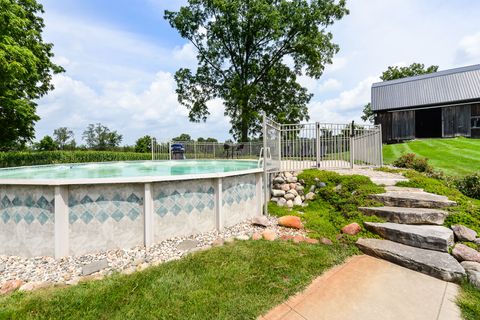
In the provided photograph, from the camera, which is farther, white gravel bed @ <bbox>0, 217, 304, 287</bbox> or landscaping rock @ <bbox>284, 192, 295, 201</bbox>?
landscaping rock @ <bbox>284, 192, 295, 201</bbox>

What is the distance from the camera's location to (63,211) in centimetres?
353

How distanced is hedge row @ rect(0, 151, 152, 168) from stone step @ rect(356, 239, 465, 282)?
59.6 ft

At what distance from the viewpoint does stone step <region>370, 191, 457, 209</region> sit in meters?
4.23

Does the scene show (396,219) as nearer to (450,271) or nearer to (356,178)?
(450,271)

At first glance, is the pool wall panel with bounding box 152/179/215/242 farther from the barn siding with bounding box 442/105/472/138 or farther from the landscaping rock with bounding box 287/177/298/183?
the barn siding with bounding box 442/105/472/138

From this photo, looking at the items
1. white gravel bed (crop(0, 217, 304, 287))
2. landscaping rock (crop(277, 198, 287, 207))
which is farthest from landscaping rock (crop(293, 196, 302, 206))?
white gravel bed (crop(0, 217, 304, 287))

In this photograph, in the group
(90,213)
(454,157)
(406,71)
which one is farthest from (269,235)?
(406,71)

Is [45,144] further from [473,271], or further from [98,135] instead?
[473,271]

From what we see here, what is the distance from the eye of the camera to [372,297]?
252 cm

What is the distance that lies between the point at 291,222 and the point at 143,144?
2099 cm

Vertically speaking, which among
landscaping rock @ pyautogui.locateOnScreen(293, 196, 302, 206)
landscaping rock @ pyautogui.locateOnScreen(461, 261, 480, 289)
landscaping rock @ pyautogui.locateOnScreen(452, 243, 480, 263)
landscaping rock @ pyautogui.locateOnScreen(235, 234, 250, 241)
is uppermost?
landscaping rock @ pyautogui.locateOnScreen(293, 196, 302, 206)

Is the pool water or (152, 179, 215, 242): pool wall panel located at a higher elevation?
the pool water

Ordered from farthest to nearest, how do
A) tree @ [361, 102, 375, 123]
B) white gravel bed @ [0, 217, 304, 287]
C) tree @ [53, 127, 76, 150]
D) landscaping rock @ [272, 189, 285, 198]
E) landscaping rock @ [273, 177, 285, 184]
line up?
tree @ [53, 127, 76, 150] → tree @ [361, 102, 375, 123] → landscaping rock @ [273, 177, 285, 184] → landscaping rock @ [272, 189, 285, 198] → white gravel bed @ [0, 217, 304, 287]

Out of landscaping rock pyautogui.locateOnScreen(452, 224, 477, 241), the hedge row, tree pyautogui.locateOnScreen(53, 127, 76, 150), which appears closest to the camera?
landscaping rock pyautogui.locateOnScreen(452, 224, 477, 241)
